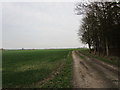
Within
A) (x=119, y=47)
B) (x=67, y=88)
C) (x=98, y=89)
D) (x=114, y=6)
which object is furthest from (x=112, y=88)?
(x=119, y=47)

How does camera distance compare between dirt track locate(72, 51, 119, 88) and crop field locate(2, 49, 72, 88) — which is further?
crop field locate(2, 49, 72, 88)

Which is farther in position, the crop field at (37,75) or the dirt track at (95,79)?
the crop field at (37,75)

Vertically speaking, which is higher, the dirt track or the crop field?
the dirt track

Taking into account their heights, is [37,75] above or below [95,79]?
below

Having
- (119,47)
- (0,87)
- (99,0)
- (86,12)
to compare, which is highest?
(99,0)

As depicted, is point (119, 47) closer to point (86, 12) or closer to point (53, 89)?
point (86, 12)

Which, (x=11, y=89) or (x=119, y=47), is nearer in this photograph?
(x=11, y=89)

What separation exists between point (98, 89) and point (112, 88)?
2.59ft

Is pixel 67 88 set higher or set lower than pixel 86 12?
lower

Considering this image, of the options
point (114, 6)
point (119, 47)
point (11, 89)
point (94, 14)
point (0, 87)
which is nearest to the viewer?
point (11, 89)

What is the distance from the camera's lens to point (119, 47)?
25562 mm

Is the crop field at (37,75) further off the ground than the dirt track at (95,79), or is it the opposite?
the dirt track at (95,79)

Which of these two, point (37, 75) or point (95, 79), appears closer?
point (95, 79)

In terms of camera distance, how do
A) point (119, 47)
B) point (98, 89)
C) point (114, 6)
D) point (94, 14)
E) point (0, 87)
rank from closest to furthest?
1. point (98, 89)
2. point (0, 87)
3. point (114, 6)
4. point (94, 14)
5. point (119, 47)
